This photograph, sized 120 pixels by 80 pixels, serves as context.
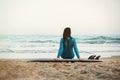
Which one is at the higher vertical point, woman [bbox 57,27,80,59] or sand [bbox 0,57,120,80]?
woman [bbox 57,27,80,59]

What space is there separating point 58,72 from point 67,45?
99 cm

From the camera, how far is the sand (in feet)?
10.1

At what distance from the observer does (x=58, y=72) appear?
129 inches

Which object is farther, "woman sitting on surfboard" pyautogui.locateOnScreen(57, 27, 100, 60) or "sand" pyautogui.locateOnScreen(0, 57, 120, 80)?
"woman sitting on surfboard" pyautogui.locateOnScreen(57, 27, 100, 60)

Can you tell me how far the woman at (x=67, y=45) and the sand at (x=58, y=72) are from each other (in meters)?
0.45

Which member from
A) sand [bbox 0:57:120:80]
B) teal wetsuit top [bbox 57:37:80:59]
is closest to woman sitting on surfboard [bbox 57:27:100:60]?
teal wetsuit top [bbox 57:37:80:59]

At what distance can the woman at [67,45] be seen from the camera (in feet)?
13.5

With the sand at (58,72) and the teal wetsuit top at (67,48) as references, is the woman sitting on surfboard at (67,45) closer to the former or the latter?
the teal wetsuit top at (67,48)

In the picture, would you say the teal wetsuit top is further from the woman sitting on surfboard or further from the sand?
the sand

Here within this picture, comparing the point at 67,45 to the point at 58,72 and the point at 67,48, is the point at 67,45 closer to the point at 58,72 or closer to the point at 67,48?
the point at 67,48

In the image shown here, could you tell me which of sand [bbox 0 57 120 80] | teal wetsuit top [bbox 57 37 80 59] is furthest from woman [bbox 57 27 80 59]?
sand [bbox 0 57 120 80]

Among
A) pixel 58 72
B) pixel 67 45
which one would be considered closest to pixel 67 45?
pixel 67 45

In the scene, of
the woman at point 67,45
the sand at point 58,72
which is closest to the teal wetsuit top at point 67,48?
the woman at point 67,45

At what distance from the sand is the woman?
1.49 feet
